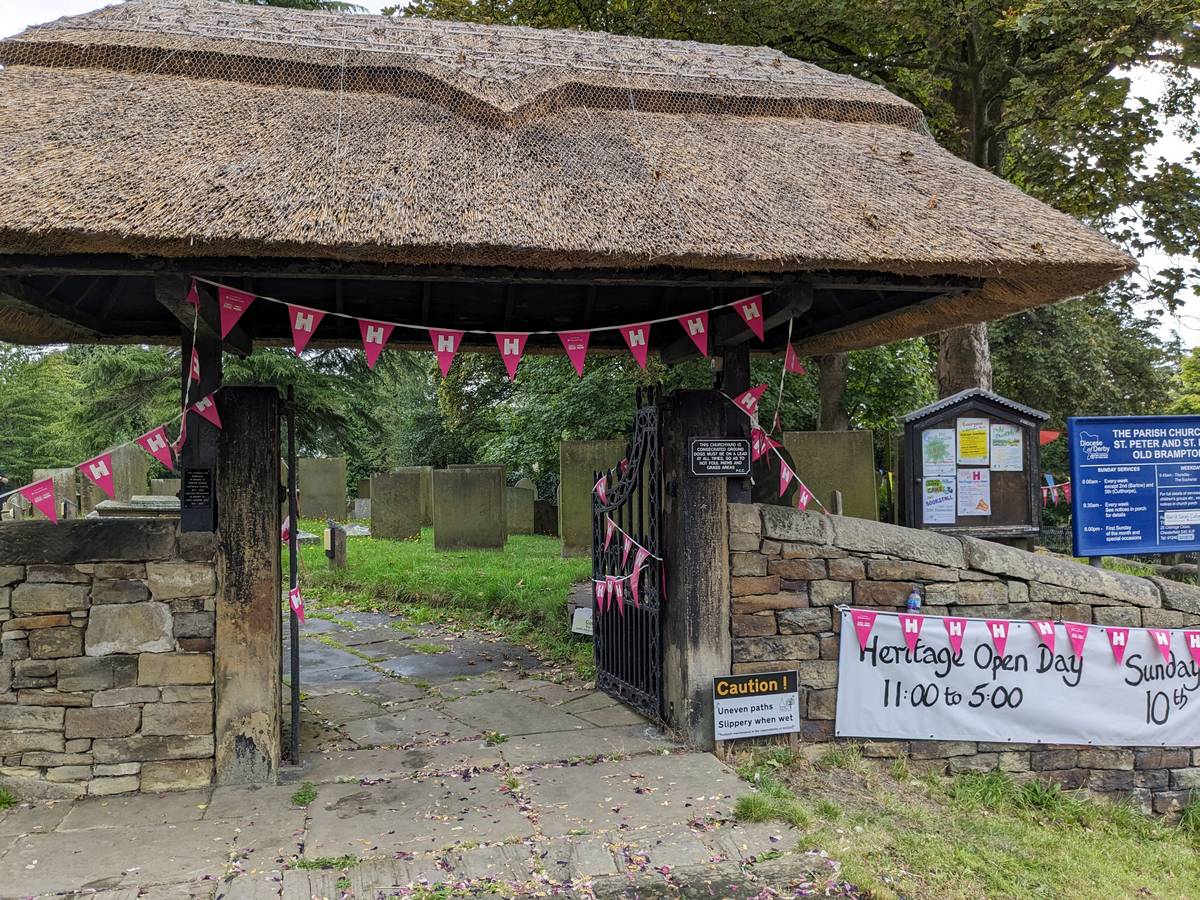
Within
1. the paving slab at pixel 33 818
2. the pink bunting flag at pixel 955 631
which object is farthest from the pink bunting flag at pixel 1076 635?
the paving slab at pixel 33 818

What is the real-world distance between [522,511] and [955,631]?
377 inches

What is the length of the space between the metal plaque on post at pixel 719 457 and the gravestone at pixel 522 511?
30.5 ft

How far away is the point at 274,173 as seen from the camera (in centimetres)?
427

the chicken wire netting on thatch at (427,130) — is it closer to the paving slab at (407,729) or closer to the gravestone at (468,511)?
the paving slab at (407,729)

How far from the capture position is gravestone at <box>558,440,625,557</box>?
34.4 ft

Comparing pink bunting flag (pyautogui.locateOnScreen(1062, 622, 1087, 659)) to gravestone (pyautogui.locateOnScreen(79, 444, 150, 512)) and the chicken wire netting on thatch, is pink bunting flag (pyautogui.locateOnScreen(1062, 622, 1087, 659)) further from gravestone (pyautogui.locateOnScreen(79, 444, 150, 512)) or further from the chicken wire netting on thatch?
gravestone (pyautogui.locateOnScreen(79, 444, 150, 512))

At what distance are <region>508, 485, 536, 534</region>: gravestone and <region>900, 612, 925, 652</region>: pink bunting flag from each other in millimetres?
9455

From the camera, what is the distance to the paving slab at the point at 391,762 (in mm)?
4484

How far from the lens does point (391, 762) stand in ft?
15.3

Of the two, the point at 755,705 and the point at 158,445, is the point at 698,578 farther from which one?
the point at 158,445

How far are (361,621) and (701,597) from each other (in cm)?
473

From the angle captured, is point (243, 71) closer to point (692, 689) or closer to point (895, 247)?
point (895, 247)

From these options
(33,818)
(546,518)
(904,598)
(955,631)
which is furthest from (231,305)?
(546,518)

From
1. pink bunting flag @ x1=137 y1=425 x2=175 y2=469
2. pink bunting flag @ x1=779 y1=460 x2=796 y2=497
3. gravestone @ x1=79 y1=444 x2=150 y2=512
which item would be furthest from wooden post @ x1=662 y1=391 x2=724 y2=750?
gravestone @ x1=79 y1=444 x2=150 y2=512
